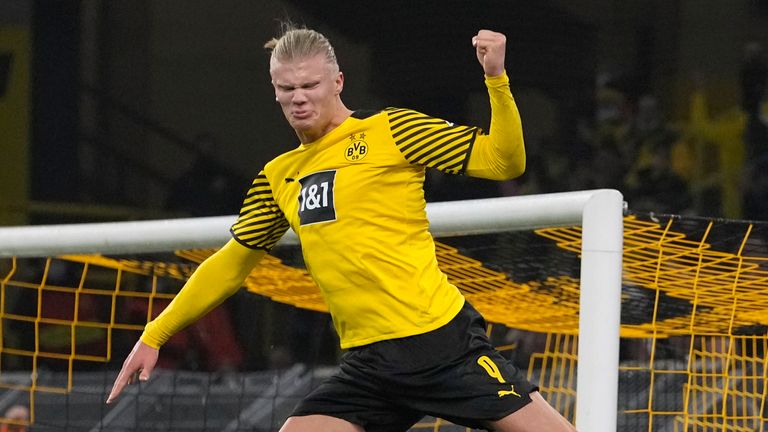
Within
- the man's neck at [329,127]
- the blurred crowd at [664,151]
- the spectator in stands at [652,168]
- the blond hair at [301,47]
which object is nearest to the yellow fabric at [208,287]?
the man's neck at [329,127]

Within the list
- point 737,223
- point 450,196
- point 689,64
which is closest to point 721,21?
point 689,64

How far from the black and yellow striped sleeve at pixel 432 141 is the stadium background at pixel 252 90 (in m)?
4.00

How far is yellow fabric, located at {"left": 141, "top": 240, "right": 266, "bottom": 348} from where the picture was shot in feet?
13.4

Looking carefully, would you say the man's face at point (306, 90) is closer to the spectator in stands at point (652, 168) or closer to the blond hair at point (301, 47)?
the blond hair at point (301, 47)

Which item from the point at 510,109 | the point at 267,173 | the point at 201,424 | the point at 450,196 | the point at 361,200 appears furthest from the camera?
the point at 450,196

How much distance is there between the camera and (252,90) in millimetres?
8250

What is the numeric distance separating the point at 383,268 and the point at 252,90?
4716mm

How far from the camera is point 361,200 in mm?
3701

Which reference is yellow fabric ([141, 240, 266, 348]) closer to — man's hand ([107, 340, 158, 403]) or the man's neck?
man's hand ([107, 340, 158, 403])

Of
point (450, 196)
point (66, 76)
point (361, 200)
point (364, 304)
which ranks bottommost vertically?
point (364, 304)

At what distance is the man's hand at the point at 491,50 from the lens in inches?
132

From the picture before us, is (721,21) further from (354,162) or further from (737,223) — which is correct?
(354,162)

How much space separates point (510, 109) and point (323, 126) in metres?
0.59

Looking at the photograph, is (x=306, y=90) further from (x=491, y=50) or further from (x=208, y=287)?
(x=208, y=287)
